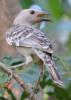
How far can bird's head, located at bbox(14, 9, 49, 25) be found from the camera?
454 centimetres

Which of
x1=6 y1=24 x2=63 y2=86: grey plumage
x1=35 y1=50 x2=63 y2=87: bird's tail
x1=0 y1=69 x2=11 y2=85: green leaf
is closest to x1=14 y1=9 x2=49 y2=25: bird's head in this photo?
x1=6 y1=24 x2=63 y2=86: grey plumage

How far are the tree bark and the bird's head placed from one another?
0.13 m

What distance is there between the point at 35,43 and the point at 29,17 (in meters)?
0.88

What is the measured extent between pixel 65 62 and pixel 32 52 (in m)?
0.26

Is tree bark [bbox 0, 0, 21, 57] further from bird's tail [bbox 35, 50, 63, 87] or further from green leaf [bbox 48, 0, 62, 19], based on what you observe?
bird's tail [bbox 35, 50, 63, 87]

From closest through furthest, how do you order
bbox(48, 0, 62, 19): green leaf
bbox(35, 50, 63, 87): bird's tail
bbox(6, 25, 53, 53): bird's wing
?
bbox(35, 50, 63, 87): bird's tail
bbox(6, 25, 53, 53): bird's wing
bbox(48, 0, 62, 19): green leaf

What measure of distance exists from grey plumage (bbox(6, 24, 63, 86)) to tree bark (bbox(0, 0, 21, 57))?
1.30 feet

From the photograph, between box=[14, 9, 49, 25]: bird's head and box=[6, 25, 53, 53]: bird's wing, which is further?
box=[14, 9, 49, 25]: bird's head

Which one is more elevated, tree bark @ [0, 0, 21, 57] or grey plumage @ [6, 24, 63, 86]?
tree bark @ [0, 0, 21, 57]

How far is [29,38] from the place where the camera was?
392cm

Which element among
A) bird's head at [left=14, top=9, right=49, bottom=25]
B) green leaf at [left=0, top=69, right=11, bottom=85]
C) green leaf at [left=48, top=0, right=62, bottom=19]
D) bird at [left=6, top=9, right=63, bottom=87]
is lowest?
green leaf at [left=0, top=69, right=11, bottom=85]

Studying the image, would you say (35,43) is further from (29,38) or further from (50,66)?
(50,66)

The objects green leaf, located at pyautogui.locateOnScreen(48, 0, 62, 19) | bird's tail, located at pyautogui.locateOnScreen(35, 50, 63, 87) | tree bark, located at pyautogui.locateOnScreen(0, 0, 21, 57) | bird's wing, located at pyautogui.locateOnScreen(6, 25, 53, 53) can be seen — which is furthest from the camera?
tree bark, located at pyautogui.locateOnScreen(0, 0, 21, 57)

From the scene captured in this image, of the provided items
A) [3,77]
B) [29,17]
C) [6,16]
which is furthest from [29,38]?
[6,16]
